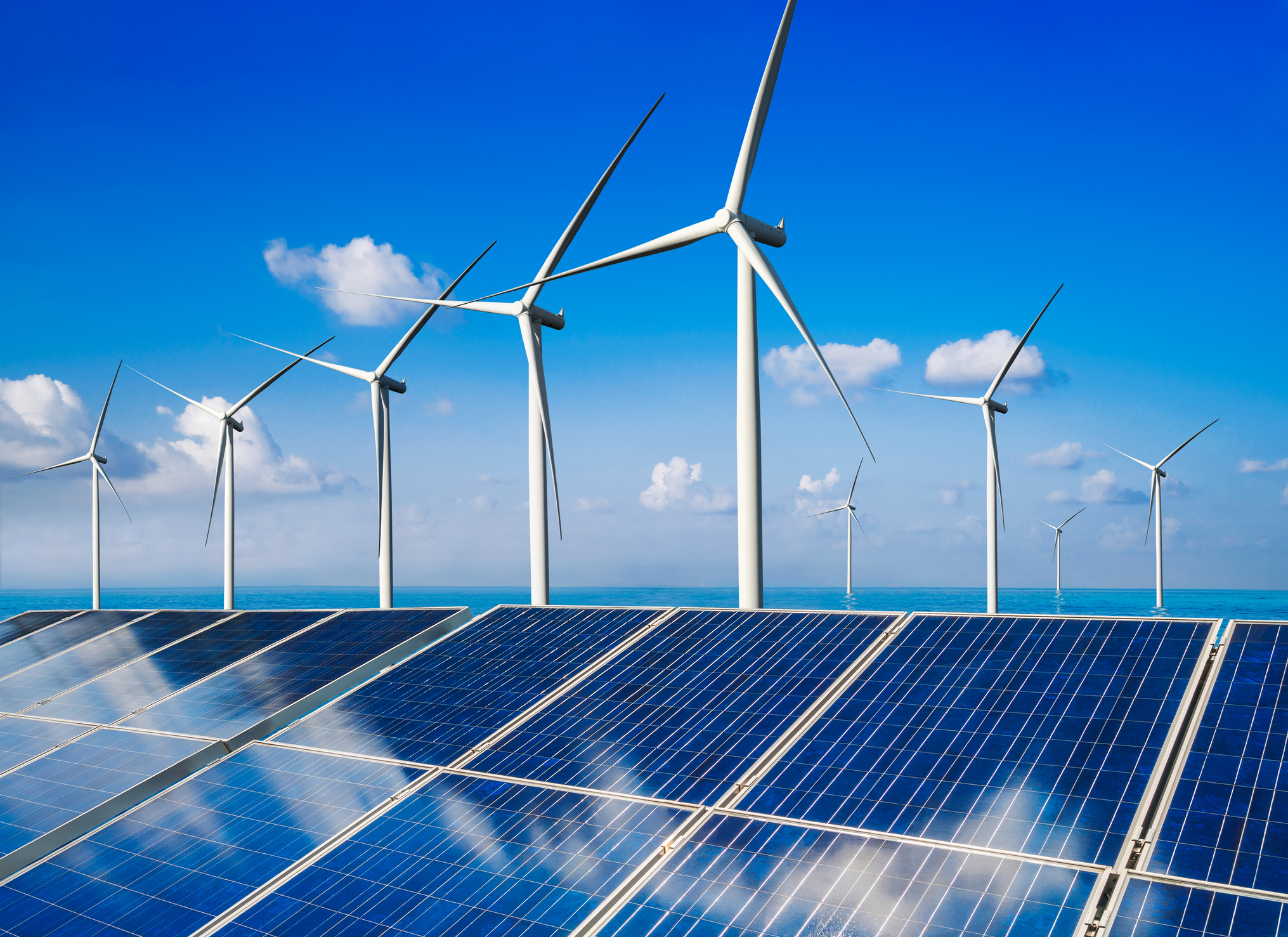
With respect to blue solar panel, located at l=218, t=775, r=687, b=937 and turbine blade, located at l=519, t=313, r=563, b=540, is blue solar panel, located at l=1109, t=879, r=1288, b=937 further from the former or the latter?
turbine blade, located at l=519, t=313, r=563, b=540

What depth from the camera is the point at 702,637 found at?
2022cm

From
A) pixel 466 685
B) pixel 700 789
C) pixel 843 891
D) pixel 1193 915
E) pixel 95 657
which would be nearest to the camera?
pixel 1193 915

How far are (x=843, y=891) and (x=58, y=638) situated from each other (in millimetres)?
30505

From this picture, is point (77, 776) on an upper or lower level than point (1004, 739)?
lower

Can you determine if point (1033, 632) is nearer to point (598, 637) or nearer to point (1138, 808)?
point (1138, 808)

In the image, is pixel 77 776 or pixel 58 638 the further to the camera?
pixel 58 638

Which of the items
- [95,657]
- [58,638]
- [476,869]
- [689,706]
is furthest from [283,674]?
[58,638]

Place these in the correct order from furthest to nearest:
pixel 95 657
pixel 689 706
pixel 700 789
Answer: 1. pixel 95 657
2. pixel 689 706
3. pixel 700 789

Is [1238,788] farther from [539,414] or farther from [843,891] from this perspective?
[539,414]

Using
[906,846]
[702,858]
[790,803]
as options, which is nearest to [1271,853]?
[906,846]

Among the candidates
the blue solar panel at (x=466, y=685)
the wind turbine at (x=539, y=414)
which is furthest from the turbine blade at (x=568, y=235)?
the blue solar panel at (x=466, y=685)

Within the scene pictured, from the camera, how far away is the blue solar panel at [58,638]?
28953mm

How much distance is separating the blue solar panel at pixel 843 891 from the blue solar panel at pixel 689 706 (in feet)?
5.89

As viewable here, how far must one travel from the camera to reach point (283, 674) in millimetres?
22844
